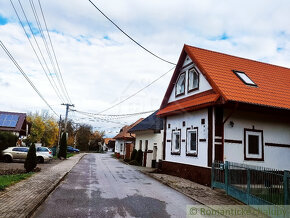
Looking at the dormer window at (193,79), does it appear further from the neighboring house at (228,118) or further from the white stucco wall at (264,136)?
the white stucco wall at (264,136)

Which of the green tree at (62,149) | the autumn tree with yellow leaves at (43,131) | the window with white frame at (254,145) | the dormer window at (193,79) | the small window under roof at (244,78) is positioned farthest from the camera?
the autumn tree with yellow leaves at (43,131)

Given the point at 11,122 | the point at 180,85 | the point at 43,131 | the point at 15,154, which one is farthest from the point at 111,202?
the point at 43,131

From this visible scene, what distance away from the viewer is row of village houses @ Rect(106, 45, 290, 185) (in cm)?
1184

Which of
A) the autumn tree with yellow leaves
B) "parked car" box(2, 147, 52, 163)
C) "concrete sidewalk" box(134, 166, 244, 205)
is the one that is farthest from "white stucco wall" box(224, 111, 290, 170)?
the autumn tree with yellow leaves

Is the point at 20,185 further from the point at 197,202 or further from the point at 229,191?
the point at 229,191

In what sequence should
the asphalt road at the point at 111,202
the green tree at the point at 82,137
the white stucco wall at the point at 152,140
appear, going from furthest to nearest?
the green tree at the point at 82,137 < the white stucco wall at the point at 152,140 < the asphalt road at the point at 111,202

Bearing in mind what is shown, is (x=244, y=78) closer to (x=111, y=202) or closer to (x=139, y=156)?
(x=111, y=202)

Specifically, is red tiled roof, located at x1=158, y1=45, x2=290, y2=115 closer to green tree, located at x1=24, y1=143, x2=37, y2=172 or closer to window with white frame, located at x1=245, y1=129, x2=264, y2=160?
window with white frame, located at x1=245, y1=129, x2=264, y2=160

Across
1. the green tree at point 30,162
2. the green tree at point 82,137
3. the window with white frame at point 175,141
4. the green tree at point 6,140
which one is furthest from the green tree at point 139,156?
→ the green tree at point 82,137

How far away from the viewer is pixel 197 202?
861cm

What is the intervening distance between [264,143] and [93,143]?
7015cm

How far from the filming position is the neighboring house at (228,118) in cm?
1183

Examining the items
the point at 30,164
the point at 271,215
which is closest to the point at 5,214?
the point at 271,215

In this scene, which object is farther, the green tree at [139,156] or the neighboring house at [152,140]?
the green tree at [139,156]
